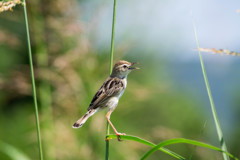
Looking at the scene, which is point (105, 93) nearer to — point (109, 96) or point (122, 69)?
point (109, 96)

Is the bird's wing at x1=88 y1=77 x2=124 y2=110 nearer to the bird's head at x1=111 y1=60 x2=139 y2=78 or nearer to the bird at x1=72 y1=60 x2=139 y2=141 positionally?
the bird at x1=72 y1=60 x2=139 y2=141

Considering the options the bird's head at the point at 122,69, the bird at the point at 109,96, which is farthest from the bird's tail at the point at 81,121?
the bird's head at the point at 122,69

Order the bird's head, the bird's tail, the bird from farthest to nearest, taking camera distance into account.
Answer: the bird's head < the bird < the bird's tail

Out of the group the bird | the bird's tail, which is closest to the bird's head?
the bird

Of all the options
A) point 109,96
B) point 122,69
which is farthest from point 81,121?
point 122,69

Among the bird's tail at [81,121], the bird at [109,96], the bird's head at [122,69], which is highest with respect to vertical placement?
the bird's head at [122,69]

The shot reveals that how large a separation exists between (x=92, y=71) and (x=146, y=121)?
10.1 feet

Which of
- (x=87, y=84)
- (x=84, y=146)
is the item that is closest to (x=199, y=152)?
(x=84, y=146)

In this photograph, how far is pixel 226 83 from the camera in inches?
309

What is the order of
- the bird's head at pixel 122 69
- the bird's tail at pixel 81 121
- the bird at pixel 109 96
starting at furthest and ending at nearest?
the bird's head at pixel 122 69 < the bird at pixel 109 96 < the bird's tail at pixel 81 121

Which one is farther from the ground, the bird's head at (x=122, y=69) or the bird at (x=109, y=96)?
the bird's head at (x=122, y=69)

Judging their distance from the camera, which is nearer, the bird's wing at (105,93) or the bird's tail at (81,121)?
the bird's tail at (81,121)

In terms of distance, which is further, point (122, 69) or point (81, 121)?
point (122, 69)

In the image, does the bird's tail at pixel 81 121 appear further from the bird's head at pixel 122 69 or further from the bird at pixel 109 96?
the bird's head at pixel 122 69
